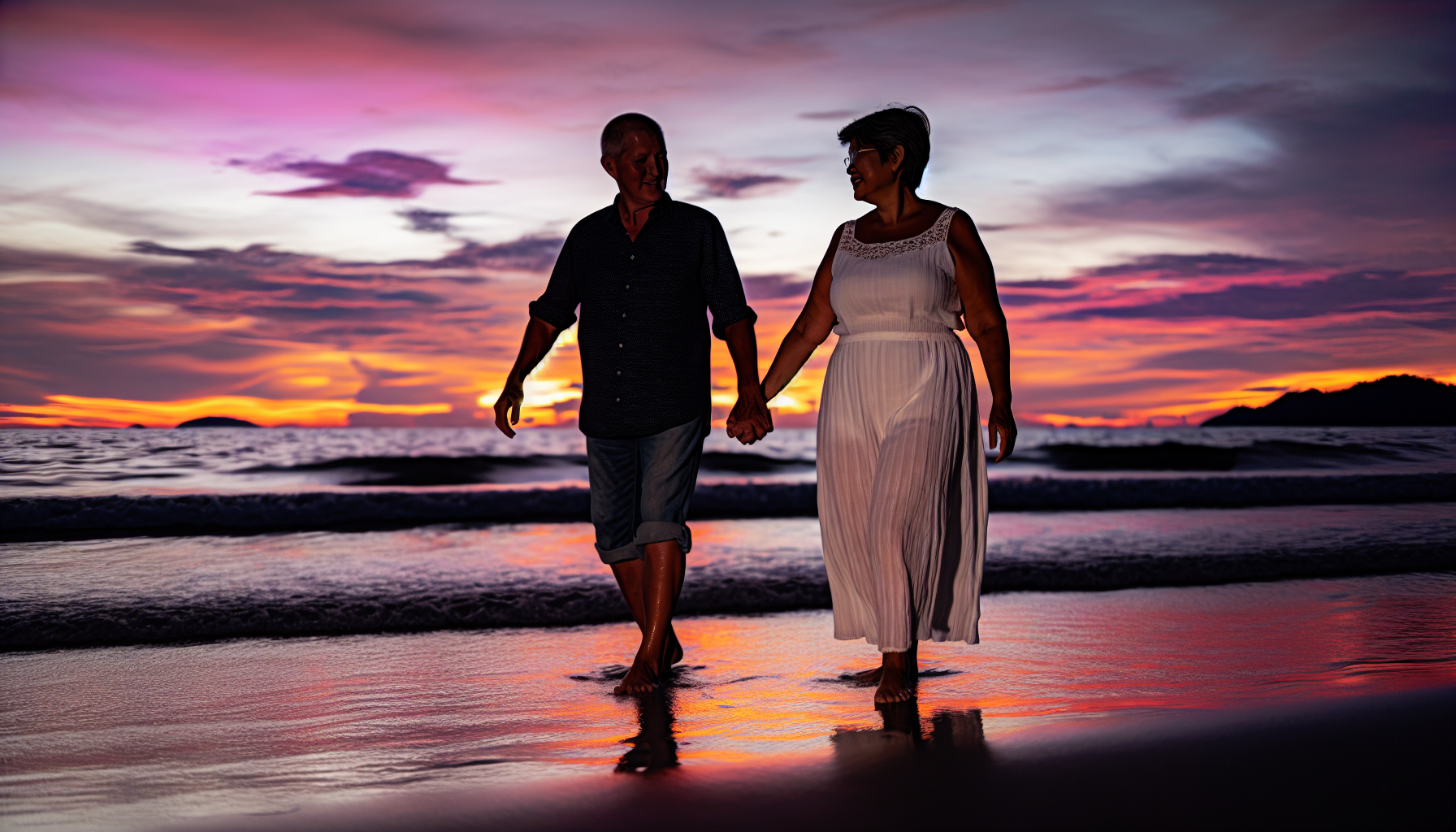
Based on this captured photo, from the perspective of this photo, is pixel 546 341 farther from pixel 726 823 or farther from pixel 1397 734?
pixel 1397 734

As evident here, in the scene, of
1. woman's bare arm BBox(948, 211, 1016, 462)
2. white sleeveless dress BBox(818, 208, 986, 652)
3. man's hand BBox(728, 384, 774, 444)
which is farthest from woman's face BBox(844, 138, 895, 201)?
man's hand BBox(728, 384, 774, 444)

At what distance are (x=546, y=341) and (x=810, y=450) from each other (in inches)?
1018

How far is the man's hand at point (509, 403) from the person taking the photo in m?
4.44

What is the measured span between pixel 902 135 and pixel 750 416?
48.4 inches

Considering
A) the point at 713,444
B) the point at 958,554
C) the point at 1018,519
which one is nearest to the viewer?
the point at 958,554

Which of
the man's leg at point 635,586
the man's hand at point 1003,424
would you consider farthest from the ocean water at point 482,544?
the man's hand at point 1003,424

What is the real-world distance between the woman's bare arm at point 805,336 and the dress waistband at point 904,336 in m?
0.29

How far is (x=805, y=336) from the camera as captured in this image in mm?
4238

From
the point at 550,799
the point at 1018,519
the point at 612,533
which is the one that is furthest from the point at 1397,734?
the point at 1018,519

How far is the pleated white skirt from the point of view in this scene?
3.76 meters

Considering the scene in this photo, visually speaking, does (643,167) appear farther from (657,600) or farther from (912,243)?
(657,600)

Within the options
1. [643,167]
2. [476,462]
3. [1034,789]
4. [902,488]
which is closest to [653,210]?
[643,167]

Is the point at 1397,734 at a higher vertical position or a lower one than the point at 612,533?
lower

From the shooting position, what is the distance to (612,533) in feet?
14.0
